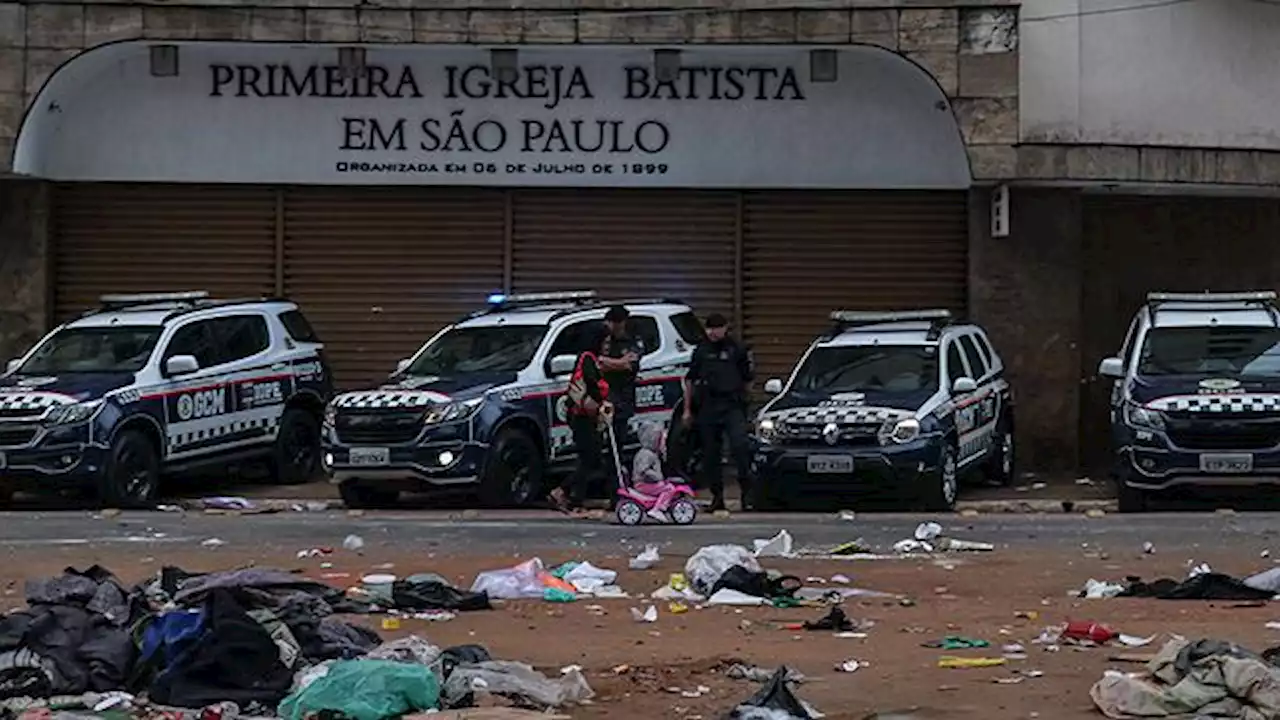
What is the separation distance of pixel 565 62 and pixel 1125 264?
740 cm

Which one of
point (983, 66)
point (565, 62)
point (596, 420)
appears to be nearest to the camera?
point (596, 420)

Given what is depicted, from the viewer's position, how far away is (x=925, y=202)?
83.5ft

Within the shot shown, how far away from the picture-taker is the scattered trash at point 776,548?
50.0ft

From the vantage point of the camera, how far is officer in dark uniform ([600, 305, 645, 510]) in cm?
1961

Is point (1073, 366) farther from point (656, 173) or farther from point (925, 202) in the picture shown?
point (656, 173)

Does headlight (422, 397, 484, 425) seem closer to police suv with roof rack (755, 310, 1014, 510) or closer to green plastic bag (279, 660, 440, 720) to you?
police suv with roof rack (755, 310, 1014, 510)

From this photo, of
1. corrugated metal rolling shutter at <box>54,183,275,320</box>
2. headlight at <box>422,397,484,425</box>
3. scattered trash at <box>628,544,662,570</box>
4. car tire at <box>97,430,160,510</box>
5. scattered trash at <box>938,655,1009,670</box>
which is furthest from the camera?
corrugated metal rolling shutter at <box>54,183,275,320</box>

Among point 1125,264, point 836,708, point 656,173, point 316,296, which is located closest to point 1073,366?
point 1125,264

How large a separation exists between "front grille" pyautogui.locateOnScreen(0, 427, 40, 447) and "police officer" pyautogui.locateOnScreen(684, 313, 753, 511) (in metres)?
6.38

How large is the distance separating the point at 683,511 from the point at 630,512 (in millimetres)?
488

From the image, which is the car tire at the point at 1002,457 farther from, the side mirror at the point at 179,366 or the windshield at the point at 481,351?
the side mirror at the point at 179,366

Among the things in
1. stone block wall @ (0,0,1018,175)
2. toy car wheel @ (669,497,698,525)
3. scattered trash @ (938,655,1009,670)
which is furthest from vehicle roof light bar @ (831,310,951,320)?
scattered trash @ (938,655,1009,670)

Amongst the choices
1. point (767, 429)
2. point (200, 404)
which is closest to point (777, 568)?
point (767, 429)

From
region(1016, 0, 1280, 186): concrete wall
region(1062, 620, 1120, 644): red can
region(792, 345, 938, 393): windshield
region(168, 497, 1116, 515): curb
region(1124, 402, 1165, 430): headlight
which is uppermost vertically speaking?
region(1016, 0, 1280, 186): concrete wall
